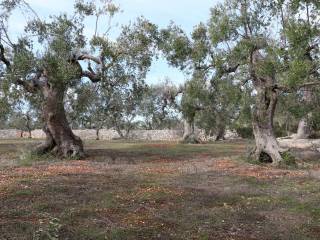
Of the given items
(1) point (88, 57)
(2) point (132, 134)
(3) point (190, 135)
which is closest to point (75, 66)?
(1) point (88, 57)

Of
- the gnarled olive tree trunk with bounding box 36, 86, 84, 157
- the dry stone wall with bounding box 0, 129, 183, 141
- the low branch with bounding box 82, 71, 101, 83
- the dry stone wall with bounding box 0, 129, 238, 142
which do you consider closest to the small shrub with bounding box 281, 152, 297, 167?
the gnarled olive tree trunk with bounding box 36, 86, 84, 157

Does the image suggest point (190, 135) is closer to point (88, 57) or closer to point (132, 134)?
point (132, 134)

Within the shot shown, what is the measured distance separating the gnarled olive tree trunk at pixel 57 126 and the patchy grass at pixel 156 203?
5042 millimetres

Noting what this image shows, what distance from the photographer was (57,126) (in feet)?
104

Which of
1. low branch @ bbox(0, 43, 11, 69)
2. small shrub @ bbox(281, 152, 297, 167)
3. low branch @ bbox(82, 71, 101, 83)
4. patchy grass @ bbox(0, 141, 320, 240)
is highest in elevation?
low branch @ bbox(0, 43, 11, 69)

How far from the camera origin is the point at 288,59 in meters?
25.0

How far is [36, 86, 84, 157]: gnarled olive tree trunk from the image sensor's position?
104 feet

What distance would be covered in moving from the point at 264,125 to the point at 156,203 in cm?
1517

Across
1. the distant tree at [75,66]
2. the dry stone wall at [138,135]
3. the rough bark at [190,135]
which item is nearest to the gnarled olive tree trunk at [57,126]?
the distant tree at [75,66]

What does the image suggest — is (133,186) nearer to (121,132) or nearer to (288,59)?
(288,59)

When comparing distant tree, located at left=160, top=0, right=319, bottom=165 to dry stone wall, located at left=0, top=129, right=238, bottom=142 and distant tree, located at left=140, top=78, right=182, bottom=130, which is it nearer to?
distant tree, located at left=140, top=78, right=182, bottom=130

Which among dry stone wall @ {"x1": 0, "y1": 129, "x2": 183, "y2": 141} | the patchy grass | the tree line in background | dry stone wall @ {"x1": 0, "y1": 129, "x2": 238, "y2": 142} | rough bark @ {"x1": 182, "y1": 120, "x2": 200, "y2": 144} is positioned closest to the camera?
the patchy grass

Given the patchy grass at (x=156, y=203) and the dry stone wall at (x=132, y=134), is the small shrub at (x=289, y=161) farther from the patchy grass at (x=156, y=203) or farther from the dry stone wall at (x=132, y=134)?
the dry stone wall at (x=132, y=134)

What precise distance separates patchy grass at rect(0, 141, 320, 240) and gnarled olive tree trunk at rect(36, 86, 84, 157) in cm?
504
